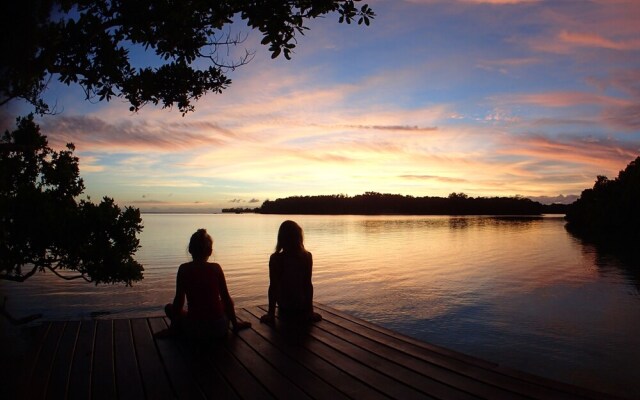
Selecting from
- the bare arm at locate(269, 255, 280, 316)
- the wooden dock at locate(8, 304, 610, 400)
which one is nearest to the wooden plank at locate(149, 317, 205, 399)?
the wooden dock at locate(8, 304, 610, 400)

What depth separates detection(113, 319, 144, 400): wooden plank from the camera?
4.35 metres

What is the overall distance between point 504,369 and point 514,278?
→ 21.9 m

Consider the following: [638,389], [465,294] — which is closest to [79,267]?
[638,389]

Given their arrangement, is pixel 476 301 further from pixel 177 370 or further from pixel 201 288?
pixel 177 370

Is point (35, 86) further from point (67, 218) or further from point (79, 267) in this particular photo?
point (79, 267)

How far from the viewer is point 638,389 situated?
9.23 meters

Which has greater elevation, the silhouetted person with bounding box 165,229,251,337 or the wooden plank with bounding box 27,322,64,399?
the silhouetted person with bounding box 165,229,251,337

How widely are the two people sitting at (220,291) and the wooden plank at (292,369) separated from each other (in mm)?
526

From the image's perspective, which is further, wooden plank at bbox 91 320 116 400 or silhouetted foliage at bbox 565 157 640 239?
silhouetted foliage at bbox 565 157 640 239

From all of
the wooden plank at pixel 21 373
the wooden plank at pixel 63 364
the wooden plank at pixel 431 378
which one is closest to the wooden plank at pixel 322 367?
the wooden plank at pixel 431 378

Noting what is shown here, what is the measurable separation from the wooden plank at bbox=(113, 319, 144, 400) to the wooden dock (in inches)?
0.4

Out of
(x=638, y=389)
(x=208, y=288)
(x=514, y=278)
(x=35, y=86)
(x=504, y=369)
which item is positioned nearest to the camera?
(x=504, y=369)

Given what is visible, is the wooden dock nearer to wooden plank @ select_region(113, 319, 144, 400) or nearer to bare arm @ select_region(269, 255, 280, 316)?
wooden plank @ select_region(113, 319, 144, 400)

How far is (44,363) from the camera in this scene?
17.2 feet
